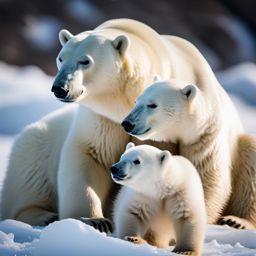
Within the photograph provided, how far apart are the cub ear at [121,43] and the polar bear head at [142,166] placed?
0.79 m

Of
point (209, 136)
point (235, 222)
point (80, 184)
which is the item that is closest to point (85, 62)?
point (80, 184)

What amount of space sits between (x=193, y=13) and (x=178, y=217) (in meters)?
12.2

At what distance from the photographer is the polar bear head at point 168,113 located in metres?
5.36

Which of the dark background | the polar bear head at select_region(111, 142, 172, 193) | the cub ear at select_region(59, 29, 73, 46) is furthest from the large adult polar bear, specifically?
the dark background

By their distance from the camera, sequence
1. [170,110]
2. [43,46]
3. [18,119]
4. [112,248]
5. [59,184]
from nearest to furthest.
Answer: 1. [112,248]
2. [170,110]
3. [59,184]
4. [18,119]
5. [43,46]

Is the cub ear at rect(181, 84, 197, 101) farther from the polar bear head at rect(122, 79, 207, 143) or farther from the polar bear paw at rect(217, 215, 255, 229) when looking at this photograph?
the polar bear paw at rect(217, 215, 255, 229)

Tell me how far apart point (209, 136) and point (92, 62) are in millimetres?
793

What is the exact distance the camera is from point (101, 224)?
5.50m

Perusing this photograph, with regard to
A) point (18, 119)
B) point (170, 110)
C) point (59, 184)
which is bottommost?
point (18, 119)

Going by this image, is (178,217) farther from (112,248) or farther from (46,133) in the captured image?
(46,133)

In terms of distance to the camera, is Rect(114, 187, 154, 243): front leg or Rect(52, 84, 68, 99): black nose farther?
Rect(52, 84, 68, 99): black nose

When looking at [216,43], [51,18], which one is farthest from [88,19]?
[216,43]

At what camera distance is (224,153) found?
6.01 meters

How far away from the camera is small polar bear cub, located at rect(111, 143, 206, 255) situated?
495 centimetres
